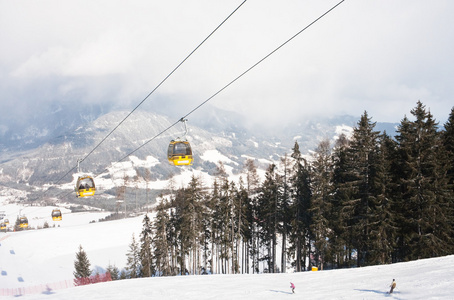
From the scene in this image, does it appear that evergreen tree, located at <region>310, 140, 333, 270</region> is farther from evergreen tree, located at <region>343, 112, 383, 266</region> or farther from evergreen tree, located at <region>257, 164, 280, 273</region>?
evergreen tree, located at <region>257, 164, 280, 273</region>

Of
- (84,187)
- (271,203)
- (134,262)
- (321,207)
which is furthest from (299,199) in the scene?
(134,262)

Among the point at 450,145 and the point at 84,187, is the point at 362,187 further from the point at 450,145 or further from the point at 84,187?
the point at 84,187

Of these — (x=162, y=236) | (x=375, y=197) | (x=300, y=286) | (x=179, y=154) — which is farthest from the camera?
(x=162, y=236)

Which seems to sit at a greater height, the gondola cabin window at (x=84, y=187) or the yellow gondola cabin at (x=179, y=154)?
the yellow gondola cabin at (x=179, y=154)

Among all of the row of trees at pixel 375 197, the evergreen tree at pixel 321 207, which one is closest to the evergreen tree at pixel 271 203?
the row of trees at pixel 375 197

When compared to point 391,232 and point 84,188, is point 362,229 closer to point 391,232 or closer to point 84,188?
point 391,232

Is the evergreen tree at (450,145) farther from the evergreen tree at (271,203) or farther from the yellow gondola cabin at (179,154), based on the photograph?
the yellow gondola cabin at (179,154)

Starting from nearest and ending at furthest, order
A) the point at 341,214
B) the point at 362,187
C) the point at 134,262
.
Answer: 1. the point at 362,187
2. the point at 341,214
3. the point at 134,262

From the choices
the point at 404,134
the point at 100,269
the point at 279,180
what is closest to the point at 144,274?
the point at 100,269

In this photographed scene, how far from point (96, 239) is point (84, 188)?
68553mm

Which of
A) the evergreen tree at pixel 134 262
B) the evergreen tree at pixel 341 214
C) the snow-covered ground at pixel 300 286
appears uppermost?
the evergreen tree at pixel 341 214

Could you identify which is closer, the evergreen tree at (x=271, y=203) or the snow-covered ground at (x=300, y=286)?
the snow-covered ground at (x=300, y=286)

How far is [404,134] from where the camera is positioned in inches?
1244

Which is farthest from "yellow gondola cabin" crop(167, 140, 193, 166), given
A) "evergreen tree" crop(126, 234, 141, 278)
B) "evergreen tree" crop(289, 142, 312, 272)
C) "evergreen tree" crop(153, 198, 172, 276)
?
"evergreen tree" crop(126, 234, 141, 278)
